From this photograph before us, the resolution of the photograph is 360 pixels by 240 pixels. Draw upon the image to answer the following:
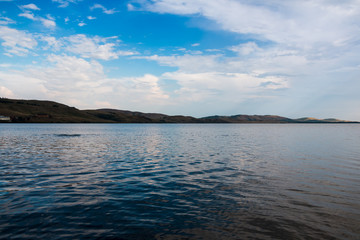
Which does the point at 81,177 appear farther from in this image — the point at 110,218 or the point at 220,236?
the point at 220,236

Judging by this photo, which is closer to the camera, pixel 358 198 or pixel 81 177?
pixel 358 198

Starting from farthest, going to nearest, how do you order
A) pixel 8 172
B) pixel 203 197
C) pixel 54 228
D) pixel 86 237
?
pixel 8 172 < pixel 203 197 < pixel 54 228 < pixel 86 237

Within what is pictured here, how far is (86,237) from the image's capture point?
31.9 ft

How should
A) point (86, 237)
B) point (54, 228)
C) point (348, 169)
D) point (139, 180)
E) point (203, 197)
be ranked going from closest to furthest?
point (86, 237) < point (54, 228) < point (203, 197) < point (139, 180) < point (348, 169)

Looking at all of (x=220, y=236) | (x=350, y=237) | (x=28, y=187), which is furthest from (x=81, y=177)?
(x=350, y=237)

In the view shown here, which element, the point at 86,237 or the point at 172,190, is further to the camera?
the point at 172,190

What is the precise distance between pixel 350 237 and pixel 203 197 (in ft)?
26.2

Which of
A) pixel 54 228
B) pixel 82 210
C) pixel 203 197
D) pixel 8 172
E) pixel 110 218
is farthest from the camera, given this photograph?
pixel 8 172

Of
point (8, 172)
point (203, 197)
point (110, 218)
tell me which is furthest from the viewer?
point (8, 172)

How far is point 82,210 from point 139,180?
7384 mm

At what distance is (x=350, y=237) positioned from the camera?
10148mm

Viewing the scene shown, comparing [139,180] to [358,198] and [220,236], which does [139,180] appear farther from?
[358,198]

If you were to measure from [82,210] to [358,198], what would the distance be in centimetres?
1796

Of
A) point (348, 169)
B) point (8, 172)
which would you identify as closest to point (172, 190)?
point (8, 172)
